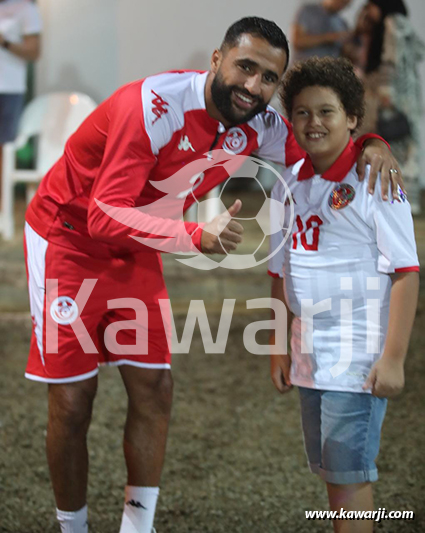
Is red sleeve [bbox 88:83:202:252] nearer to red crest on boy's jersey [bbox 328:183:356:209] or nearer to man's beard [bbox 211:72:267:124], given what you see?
man's beard [bbox 211:72:267:124]

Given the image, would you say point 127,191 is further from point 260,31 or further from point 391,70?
point 391,70

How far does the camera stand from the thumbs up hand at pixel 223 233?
1854 millimetres

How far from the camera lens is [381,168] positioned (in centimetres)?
198

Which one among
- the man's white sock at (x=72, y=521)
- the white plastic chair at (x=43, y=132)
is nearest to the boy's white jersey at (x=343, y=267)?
the man's white sock at (x=72, y=521)

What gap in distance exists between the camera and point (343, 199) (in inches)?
77.8

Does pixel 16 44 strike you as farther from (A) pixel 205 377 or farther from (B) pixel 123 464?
(B) pixel 123 464

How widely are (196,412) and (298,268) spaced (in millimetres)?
1646

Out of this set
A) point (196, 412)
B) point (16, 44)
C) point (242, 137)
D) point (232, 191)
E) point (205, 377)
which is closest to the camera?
point (242, 137)

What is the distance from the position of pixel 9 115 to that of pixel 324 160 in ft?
12.9

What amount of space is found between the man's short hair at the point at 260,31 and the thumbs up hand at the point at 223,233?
486 mm

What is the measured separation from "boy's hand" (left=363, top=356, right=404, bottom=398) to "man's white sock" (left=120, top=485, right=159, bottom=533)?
0.77 metres

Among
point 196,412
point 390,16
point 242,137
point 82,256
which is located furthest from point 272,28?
point 390,16

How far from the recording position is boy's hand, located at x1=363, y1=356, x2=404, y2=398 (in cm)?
188
